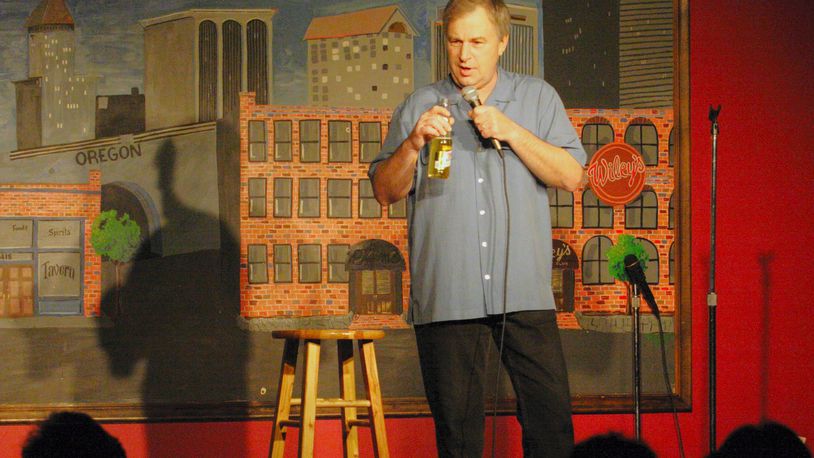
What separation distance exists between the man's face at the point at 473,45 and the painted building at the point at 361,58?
1.45 meters

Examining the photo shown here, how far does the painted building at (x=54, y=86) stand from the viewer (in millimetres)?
3619

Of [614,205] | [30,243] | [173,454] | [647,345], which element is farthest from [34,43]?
[647,345]

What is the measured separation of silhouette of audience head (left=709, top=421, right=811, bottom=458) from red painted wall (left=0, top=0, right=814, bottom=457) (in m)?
2.58

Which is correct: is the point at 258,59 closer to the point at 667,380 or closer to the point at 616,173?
the point at 616,173

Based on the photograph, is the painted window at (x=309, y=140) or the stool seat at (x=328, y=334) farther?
the painted window at (x=309, y=140)

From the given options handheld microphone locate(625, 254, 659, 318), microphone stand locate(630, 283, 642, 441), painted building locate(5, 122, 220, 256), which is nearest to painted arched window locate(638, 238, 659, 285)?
handheld microphone locate(625, 254, 659, 318)

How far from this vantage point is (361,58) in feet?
12.1

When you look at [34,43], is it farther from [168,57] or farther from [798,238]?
[798,238]

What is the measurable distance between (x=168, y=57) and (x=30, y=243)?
0.98m

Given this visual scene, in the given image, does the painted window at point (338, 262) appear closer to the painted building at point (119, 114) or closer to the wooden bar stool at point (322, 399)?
the wooden bar stool at point (322, 399)

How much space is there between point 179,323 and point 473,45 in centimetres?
203

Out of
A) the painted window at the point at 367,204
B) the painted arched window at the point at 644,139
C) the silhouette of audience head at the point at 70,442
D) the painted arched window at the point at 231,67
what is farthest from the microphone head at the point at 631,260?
the silhouette of audience head at the point at 70,442

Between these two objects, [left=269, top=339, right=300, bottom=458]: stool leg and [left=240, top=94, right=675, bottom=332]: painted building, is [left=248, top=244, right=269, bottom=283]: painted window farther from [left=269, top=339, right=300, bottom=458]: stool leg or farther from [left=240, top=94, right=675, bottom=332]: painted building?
[left=269, top=339, right=300, bottom=458]: stool leg

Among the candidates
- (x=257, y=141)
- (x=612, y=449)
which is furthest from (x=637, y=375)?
(x=612, y=449)
